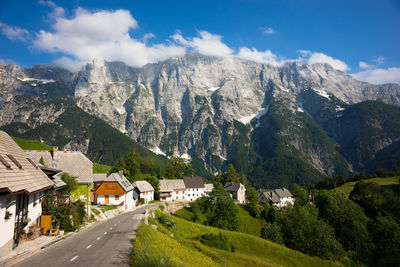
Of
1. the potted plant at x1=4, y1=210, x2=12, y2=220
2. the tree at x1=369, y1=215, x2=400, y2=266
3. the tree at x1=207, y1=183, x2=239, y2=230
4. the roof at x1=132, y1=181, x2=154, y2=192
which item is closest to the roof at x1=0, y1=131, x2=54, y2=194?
the potted plant at x1=4, y1=210, x2=12, y2=220

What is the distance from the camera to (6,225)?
14.8 meters

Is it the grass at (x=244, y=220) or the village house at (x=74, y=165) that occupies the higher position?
the village house at (x=74, y=165)

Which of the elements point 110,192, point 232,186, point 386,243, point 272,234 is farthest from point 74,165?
point 232,186

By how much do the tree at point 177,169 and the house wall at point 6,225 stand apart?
326 feet

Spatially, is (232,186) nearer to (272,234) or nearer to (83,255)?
(272,234)

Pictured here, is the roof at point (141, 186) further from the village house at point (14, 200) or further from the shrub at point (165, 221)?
the village house at point (14, 200)

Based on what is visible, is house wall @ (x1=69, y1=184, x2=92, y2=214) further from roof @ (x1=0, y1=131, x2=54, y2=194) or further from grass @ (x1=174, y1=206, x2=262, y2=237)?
grass @ (x1=174, y1=206, x2=262, y2=237)

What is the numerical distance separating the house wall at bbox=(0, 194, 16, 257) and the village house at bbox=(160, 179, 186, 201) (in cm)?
7881

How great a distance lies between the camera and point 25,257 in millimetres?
15266

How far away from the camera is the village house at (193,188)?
106 meters

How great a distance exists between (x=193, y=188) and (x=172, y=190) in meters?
12.6

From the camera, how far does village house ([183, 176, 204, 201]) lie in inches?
4173

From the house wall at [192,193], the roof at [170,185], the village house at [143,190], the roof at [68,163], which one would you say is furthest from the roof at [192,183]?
the roof at [68,163]

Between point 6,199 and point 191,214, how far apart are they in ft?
181
